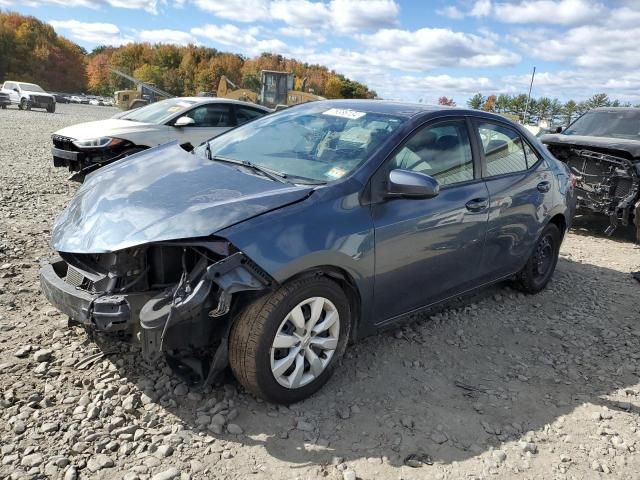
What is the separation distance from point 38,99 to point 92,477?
A: 114 ft

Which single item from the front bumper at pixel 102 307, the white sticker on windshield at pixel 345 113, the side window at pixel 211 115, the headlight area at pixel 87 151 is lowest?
the front bumper at pixel 102 307

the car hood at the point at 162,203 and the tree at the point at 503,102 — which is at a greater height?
the tree at the point at 503,102

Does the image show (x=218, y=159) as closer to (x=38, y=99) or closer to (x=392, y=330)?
(x=392, y=330)

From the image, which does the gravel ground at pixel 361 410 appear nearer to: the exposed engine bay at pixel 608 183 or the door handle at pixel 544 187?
the door handle at pixel 544 187

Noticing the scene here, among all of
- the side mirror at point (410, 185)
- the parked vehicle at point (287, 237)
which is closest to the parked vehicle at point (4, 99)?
the parked vehicle at point (287, 237)

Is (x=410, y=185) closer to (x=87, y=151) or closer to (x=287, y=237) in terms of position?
(x=287, y=237)

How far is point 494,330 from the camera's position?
416cm

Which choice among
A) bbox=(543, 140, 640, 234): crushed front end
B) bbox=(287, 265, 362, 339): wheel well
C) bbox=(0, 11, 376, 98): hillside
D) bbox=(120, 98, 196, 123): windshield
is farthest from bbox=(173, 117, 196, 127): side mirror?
bbox=(0, 11, 376, 98): hillside

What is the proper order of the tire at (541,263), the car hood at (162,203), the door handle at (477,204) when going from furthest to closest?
the tire at (541,263)
the door handle at (477,204)
the car hood at (162,203)

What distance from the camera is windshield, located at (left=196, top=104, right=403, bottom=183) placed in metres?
3.25

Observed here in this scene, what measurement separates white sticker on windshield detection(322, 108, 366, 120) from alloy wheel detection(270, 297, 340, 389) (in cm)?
149

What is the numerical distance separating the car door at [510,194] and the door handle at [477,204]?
0.31 feet

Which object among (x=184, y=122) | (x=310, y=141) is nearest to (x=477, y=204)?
(x=310, y=141)

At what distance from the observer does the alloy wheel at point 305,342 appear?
9.13ft
